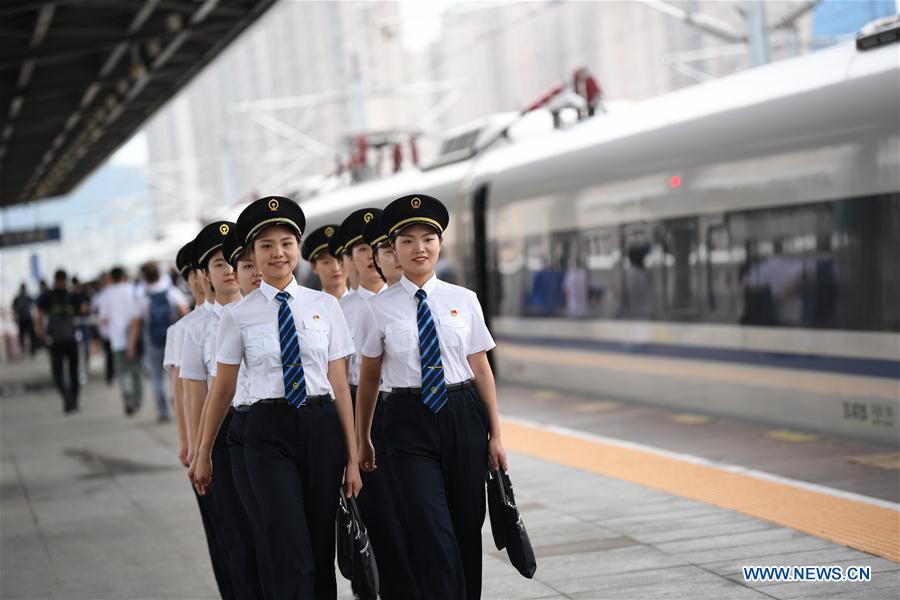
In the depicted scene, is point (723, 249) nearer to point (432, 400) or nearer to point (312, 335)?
point (432, 400)

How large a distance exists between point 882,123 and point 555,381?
20.6 ft

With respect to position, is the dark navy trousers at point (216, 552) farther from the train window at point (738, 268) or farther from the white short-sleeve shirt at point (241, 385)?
the train window at point (738, 268)

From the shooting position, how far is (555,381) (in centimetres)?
1435

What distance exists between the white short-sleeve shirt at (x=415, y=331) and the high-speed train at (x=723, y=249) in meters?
4.56

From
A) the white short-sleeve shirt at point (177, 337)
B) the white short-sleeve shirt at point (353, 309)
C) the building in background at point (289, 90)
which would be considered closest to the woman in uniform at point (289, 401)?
the white short-sleeve shirt at point (177, 337)

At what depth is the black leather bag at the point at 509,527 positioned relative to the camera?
4758 millimetres

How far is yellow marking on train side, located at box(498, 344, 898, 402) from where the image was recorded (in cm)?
894

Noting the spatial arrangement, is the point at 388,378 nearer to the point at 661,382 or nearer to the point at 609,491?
the point at 609,491

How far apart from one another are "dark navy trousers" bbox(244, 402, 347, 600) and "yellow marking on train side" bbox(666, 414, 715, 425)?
21.2 ft

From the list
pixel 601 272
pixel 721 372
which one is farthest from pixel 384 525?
pixel 601 272

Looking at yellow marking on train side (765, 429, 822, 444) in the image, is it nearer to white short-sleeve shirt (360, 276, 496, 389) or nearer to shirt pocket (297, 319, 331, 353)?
white short-sleeve shirt (360, 276, 496, 389)

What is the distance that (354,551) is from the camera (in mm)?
4754

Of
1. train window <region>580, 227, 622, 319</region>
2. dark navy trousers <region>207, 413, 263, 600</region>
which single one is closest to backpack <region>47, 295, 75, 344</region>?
train window <region>580, 227, 622, 319</region>

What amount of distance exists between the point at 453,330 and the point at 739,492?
11.3ft
